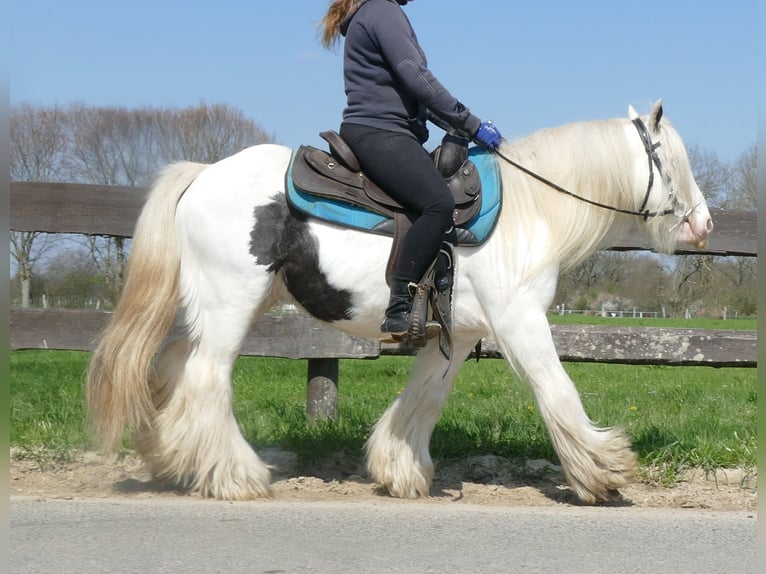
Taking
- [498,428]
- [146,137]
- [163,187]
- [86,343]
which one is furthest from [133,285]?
[146,137]

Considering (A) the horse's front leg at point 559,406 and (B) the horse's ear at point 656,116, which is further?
(B) the horse's ear at point 656,116

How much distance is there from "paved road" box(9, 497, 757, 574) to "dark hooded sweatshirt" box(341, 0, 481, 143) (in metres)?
2.07

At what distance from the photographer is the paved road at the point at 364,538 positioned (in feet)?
11.2

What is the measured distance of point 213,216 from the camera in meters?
4.69

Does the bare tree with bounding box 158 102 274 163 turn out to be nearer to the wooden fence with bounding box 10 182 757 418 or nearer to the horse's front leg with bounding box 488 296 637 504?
the wooden fence with bounding box 10 182 757 418

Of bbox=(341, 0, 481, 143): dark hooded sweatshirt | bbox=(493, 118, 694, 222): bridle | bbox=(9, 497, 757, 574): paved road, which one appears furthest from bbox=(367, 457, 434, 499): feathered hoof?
bbox=(341, 0, 481, 143): dark hooded sweatshirt

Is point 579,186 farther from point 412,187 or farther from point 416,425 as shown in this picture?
point 416,425

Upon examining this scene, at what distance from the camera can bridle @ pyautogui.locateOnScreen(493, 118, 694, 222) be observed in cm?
486

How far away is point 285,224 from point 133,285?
36.3 inches

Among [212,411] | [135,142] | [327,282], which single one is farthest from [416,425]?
[135,142]

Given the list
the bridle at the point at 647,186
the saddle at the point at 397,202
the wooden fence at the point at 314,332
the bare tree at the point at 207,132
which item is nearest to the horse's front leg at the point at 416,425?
the saddle at the point at 397,202

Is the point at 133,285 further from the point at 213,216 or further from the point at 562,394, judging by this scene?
the point at 562,394

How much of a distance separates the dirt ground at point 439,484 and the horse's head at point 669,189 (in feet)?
4.69

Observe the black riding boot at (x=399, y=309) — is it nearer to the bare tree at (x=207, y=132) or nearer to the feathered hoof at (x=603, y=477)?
the feathered hoof at (x=603, y=477)
